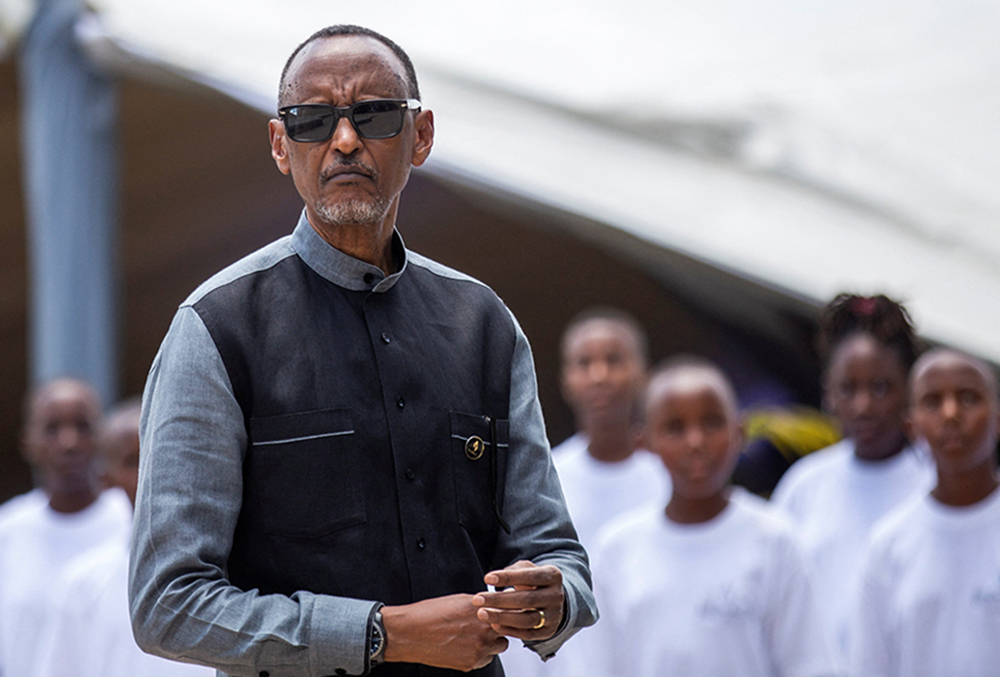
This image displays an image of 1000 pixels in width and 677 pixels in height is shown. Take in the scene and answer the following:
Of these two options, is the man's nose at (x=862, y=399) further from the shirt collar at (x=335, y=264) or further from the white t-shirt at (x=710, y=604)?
the shirt collar at (x=335, y=264)

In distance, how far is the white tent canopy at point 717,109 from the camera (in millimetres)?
5262

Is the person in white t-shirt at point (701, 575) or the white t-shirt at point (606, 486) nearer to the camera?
the person in white t-shirt at point (701, 575)

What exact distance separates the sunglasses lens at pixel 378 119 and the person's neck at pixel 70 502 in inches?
161

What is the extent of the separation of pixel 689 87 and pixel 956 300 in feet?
4.96

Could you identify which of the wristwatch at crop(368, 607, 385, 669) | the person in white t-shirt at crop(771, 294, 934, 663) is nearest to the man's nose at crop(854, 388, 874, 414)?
the person in white t-shirt at crop(771, 294, 934, 663)

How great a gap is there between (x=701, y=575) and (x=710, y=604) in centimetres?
10

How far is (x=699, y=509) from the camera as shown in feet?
12.6

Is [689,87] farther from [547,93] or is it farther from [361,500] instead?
[361,500]

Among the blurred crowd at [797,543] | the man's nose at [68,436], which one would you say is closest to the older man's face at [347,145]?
the blurred crowd at [797,543]

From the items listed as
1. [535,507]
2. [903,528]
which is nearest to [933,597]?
[903,528]

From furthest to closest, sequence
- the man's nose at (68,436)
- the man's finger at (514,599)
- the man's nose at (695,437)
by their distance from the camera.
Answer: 1. the man's nose at (68,436)
2. the man's nose at (695,437)
3. the man's finger at (514,599)

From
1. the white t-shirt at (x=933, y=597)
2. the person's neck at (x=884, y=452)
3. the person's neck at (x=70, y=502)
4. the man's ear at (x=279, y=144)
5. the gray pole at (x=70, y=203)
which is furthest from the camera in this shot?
the gray pole at (x=70, y=203)

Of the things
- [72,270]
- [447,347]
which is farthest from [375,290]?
[72,270]

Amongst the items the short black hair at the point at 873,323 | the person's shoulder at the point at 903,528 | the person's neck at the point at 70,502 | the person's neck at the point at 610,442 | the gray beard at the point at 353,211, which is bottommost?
the person's neck at the point at 70,502
